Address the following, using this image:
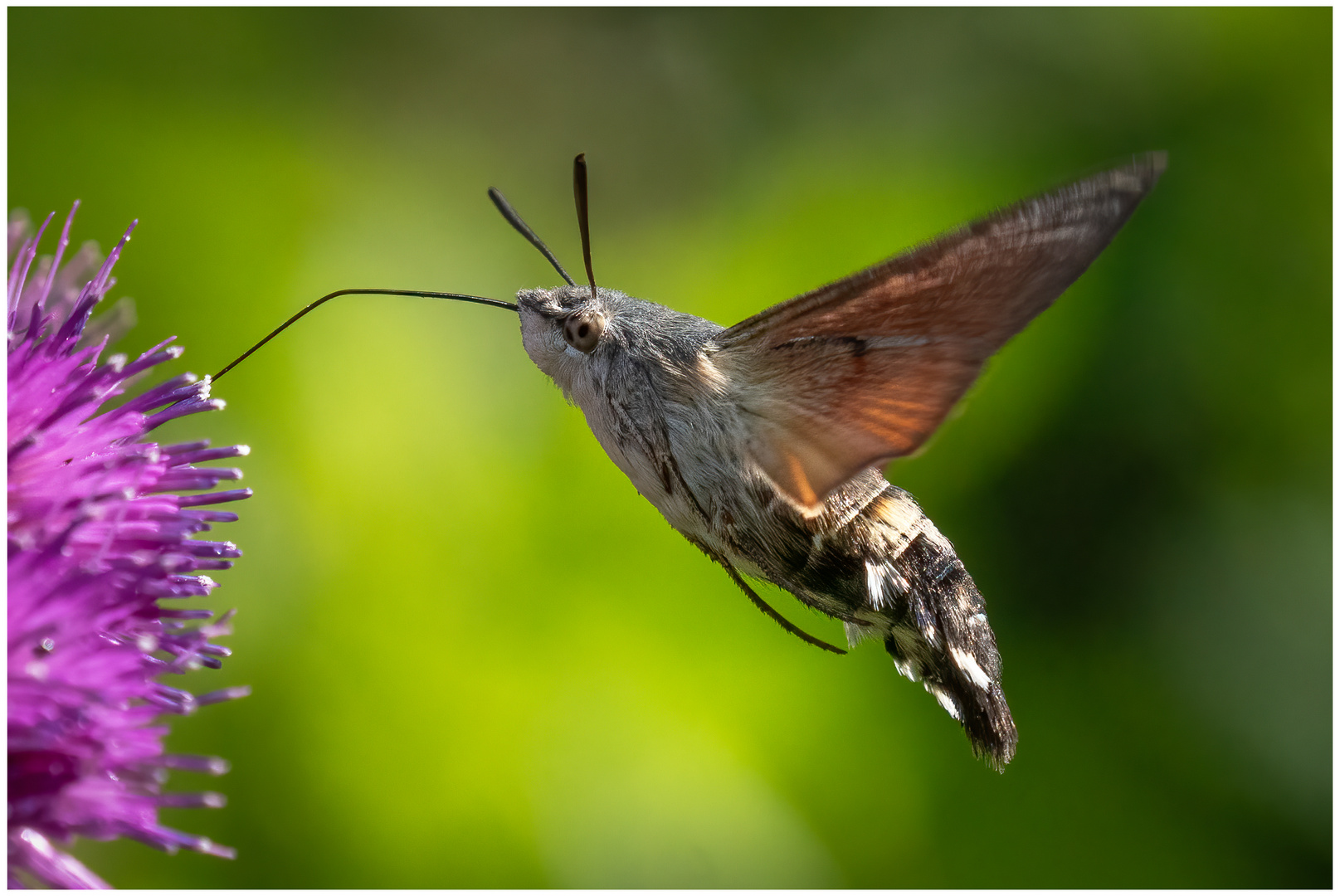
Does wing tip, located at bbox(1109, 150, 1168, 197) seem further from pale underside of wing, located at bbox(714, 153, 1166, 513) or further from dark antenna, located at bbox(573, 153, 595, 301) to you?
dark antenna, located at bbox(573, 153, 595, 301)

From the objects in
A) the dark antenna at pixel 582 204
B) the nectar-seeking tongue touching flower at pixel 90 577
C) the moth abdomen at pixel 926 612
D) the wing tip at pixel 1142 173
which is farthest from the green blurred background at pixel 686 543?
the wing tip at pixel 1142 173

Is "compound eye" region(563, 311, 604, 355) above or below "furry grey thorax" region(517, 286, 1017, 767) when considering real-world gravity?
above

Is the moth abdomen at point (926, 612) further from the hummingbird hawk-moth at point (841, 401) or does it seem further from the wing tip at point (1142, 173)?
the wing tip at point (1142, 173)

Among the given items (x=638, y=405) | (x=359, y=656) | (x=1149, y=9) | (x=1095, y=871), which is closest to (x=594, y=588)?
(x=359, y=656)

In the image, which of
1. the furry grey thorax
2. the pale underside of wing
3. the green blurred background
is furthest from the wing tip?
the green blurred background

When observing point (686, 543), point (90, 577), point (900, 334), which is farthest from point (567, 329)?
point (686, 543)

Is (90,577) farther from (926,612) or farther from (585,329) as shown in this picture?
(926,612)

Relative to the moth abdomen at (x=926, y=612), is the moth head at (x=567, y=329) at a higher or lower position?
higher
